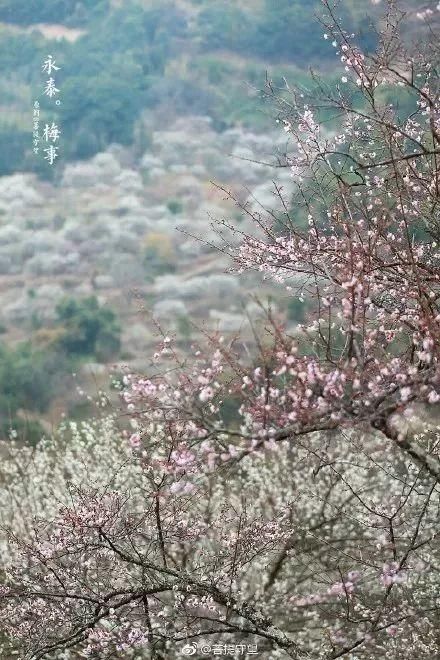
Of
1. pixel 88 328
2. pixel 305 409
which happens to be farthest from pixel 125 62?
pixel 305 409

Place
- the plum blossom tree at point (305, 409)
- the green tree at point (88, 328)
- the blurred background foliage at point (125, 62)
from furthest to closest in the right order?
1. the green tree at point (88, 328)
2. the blurred background foliage at point (125, 62)
3. the plum blossom tree at point (305, 409)

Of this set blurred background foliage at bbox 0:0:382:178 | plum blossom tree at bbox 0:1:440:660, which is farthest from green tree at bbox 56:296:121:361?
plum blossom tree at bbox 0:1:440:660

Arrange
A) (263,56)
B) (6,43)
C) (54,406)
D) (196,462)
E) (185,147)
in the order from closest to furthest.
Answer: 1. (196,462)
2. (54,406)
3. (263,56)
4. (6,43)
5. (185,147)

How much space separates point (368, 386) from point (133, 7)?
3921 cm

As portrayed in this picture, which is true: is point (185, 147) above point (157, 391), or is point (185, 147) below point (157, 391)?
above

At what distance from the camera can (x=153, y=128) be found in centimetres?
3972

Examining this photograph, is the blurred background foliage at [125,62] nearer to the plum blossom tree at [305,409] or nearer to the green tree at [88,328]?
the green tree at [88,328]

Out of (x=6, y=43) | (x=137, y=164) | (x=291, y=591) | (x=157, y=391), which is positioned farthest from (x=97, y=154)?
(x=157, y=391)

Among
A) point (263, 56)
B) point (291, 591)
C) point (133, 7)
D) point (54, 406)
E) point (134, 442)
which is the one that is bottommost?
point (134, 442)

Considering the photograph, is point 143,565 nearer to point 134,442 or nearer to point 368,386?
point 134,442

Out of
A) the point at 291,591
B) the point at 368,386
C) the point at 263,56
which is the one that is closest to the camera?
the point at 368,386

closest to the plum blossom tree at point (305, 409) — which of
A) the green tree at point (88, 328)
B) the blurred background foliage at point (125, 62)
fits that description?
the blurred background foliage at point (125, 62)

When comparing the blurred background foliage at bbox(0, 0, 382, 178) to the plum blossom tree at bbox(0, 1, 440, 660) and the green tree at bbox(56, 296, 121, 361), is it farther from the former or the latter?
the plum blossom tree at bbox(0, 1, 440, 660)

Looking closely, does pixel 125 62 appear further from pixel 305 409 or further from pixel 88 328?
pixel 305 409
